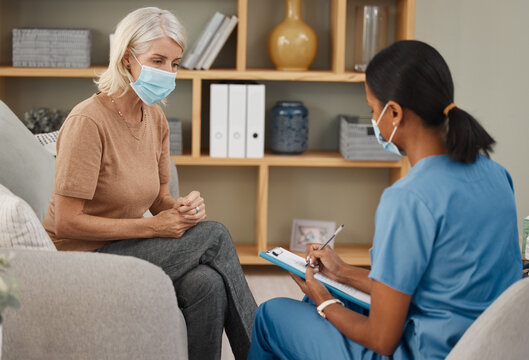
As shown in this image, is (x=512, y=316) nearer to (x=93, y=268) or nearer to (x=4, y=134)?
(x=93, y=268)

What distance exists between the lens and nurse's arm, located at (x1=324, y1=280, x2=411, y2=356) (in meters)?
1.28

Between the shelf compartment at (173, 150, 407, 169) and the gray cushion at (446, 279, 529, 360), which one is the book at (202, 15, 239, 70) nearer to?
the shelf compartment at (173, 150, 407, 169)

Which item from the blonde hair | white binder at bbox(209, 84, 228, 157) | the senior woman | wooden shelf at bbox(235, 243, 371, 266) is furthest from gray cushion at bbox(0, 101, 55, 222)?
wooden shelf at bbox(235, 243, 371, 266)

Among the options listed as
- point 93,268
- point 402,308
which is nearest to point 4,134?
point 93,268

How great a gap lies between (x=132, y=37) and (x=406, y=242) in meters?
1.05

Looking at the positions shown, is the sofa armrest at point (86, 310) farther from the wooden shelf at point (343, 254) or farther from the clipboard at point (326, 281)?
the wooden shelf at point (343, 254)

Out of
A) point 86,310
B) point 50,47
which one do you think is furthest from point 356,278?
point 50,47

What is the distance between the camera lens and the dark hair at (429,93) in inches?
51.7

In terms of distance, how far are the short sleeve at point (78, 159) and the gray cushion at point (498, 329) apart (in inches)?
38.9

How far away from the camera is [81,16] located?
3.26 metres

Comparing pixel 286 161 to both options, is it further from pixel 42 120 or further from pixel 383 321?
pixel 383 321

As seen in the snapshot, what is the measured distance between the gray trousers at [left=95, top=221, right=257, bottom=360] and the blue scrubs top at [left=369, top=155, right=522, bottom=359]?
586 mm

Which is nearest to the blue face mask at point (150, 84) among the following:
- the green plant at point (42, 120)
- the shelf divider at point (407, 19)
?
the green plant at point (42, 120)

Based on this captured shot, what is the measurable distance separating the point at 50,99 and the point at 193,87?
29.7 inches
